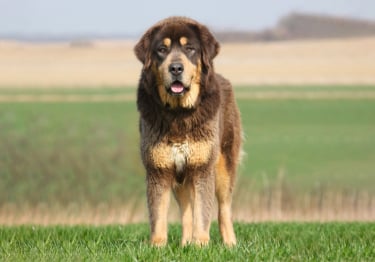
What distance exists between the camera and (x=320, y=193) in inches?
763

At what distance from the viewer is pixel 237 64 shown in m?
63.1

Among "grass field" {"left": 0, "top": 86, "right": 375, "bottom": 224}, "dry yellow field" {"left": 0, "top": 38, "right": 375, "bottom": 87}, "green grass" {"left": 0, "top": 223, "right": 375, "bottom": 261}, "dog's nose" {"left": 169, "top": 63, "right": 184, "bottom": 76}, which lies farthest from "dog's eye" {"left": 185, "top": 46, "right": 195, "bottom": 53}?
"dry yellow field" {"left": 0, "top": 38, "right": 375, "bottom": 87}

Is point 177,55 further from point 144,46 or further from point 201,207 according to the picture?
point 201,207

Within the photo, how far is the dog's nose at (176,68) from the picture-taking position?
8.88 m

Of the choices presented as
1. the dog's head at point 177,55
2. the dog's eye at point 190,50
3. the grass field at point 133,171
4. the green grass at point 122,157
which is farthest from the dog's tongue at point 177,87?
the green grass at point 122,157

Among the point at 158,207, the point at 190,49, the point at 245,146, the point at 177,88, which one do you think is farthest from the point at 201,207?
the point at 245,146

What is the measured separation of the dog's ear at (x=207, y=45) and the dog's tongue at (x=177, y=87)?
0.38 meters

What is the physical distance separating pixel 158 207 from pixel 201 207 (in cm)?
39

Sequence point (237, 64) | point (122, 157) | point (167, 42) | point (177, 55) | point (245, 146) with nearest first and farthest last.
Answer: point (177, 55) → point (167, 42) → point (122, 157) → point (245, 146) → point (237, 64)

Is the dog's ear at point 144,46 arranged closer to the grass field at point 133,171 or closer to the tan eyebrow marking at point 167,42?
the tan eyebrow marking at point 167,42

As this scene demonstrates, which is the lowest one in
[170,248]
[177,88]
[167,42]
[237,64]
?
[237,64]

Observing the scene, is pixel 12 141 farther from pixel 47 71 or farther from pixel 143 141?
pixel 47 71

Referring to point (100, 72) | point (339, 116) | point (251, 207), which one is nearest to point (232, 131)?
point (251, 207)

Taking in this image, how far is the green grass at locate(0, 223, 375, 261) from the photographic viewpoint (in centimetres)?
834
